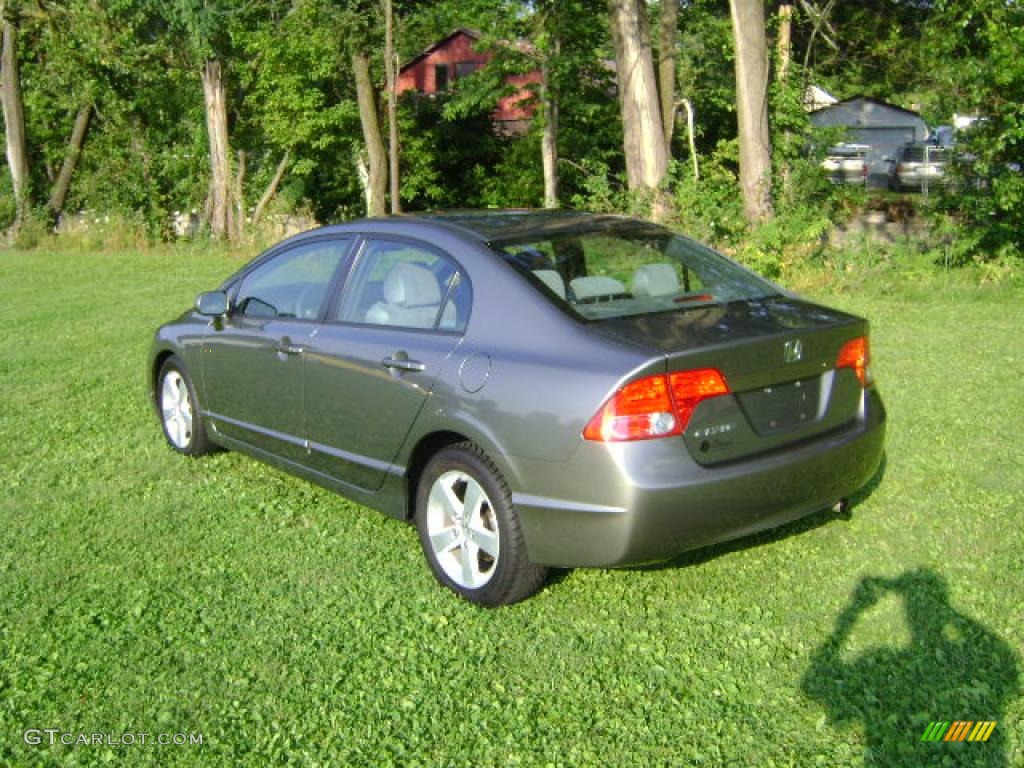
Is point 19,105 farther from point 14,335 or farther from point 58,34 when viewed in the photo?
point 14,335

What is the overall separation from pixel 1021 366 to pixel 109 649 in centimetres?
723

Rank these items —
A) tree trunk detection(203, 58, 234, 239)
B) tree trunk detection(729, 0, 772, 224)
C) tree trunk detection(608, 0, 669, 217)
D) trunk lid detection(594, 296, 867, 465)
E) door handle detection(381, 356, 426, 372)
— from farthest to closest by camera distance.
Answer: tree trunk detection(203, 58, 234, 239)
tree trunk detection(608, 0, 669, 217)
tree trunk detection(729, 0, 772, 224)
door handle detection(381, 356, 426, 372)
trunk lid detection(594, 296, 867, 465)

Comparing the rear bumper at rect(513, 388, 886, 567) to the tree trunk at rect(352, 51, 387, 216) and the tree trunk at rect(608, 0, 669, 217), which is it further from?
the tree trunk at rect(352, 51, 387, 216)

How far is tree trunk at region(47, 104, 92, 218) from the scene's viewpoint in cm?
3159

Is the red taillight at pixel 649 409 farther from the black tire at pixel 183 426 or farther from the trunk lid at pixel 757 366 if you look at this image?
the black tire at pixel 183 426

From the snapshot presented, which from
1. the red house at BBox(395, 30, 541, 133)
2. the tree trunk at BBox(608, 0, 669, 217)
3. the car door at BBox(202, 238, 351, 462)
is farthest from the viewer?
the red house at BBox(395, 30, 541, 133)

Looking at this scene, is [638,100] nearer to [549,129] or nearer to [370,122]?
[549,129]

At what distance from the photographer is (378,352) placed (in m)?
4.94

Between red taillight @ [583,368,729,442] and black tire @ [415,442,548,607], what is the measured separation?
1.74 ft

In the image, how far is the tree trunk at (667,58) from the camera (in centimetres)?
2370

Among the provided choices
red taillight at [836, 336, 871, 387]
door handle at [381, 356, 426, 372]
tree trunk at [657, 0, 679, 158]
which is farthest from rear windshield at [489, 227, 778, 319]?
tree trunk at [657, 0, 679, 158]

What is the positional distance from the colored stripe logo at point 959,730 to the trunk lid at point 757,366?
116cm

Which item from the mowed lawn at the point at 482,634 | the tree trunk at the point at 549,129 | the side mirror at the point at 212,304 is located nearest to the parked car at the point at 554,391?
the mowed lawn at the point at 482,634

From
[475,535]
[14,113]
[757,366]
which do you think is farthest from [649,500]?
[14,113]
